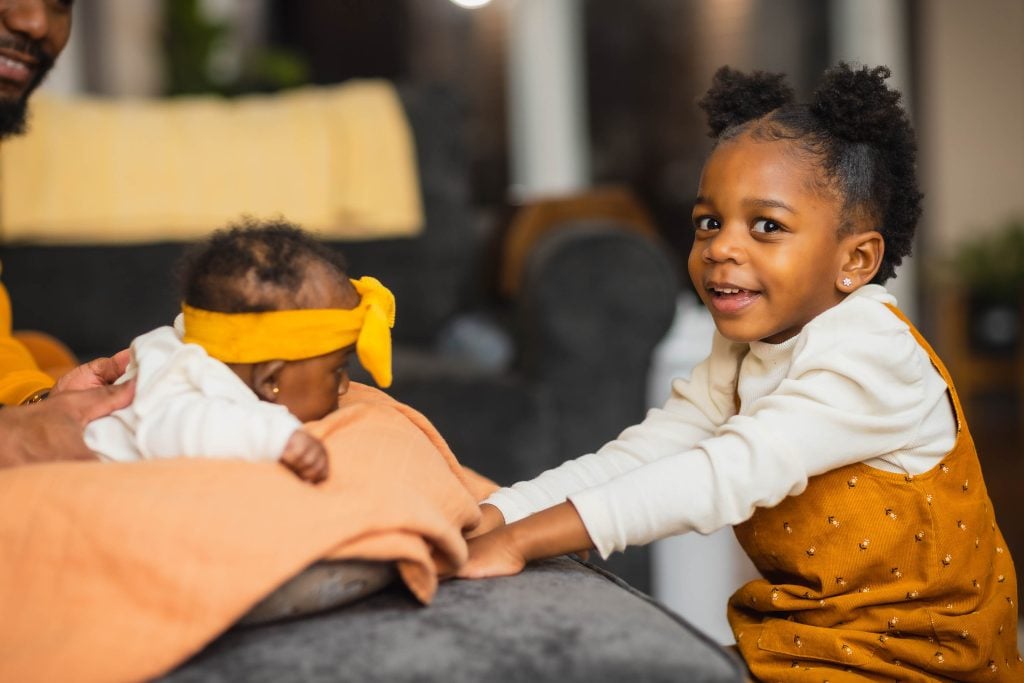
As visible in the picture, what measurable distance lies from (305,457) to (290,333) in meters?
0.11

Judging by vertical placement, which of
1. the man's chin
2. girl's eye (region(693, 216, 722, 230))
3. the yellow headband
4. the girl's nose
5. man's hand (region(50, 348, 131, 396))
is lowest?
man's hand (region(50, 348, 131, 396))

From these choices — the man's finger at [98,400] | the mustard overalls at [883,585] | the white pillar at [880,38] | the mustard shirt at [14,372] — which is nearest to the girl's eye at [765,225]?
the mustard overalls at [883,585]

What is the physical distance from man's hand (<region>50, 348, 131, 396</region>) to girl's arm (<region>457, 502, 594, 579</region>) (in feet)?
1.41

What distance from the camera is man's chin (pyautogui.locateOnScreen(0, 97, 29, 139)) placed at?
1604 millimetres

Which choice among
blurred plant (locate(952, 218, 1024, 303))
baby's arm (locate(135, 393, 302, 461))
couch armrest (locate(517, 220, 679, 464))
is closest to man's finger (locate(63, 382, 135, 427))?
baby's arm (locate(135, 393, 302, 461))

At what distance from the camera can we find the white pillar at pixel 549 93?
4.79 meters

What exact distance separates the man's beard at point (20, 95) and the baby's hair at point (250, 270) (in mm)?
774

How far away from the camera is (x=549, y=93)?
4.81 metres

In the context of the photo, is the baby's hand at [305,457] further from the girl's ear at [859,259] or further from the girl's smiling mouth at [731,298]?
the girl's ear at [859,259]

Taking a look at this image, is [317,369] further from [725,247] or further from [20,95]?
[20,95]

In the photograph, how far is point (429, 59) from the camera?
511cm

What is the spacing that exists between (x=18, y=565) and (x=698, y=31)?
444 centimetres

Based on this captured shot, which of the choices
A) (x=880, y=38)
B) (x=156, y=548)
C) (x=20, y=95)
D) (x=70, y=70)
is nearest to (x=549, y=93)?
(x=880, y=38)

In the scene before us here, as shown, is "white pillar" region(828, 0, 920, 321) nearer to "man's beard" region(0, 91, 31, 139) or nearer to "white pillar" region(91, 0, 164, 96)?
"white pillar" region(91, 0, 164, 96)
